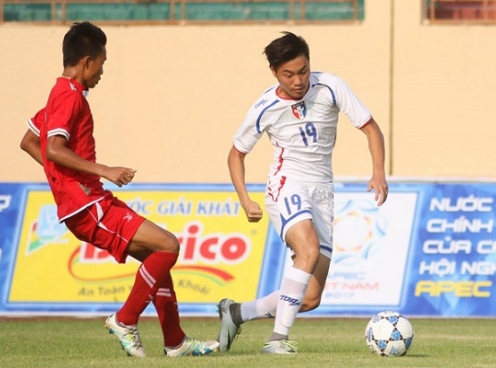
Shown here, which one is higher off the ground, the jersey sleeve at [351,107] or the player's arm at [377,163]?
the jersey sleeve at [351,107]

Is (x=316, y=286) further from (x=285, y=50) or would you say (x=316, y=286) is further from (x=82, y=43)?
(x=82, y=43)

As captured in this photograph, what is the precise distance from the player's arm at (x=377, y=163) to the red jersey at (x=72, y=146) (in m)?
1.68

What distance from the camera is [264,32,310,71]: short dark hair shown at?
7.70 metres

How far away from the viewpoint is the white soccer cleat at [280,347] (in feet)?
25.0

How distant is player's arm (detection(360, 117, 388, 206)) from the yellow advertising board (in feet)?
16.0

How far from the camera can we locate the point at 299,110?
793 centimetres

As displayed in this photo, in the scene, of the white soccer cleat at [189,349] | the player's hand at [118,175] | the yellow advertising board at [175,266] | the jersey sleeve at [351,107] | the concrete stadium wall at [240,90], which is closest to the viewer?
the player's hand at [118,175]

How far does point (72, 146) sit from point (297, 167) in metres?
1.50

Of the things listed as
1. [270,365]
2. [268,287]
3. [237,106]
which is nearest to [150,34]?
[237,106]

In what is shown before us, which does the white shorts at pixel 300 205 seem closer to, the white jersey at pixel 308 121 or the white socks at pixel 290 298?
the white jersey at pixel 308 121

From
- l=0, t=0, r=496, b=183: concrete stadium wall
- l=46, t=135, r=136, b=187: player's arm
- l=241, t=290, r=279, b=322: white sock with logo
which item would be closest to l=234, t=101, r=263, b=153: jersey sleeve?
l=241, t=290, r=279, b=322: white sock with logo

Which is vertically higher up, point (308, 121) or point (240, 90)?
point (308, 121)

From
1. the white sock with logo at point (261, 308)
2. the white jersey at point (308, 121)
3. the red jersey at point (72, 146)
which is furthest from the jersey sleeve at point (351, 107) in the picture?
the red jersey at point (72, 146)

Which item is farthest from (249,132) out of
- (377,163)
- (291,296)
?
(291,296)
